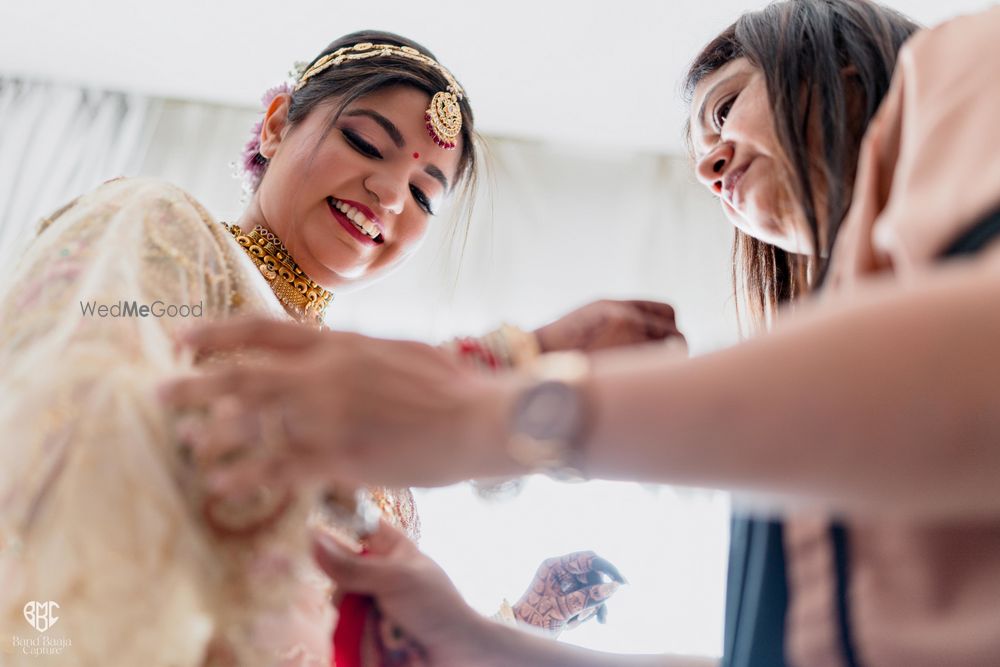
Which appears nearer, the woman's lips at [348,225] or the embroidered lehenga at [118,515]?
the embroidered lehenga at [118,515]

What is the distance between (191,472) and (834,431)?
0.44m

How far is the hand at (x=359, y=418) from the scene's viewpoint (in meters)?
0.46

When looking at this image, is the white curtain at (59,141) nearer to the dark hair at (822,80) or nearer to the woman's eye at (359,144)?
the woman's eye at (359,144)

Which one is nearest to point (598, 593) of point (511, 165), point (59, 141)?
point (511, 165)

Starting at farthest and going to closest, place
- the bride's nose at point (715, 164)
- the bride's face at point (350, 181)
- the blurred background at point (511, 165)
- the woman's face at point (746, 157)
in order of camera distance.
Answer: the blurred background at point (511, 165), the bride's face at point (350, 181), the bride's nose at point (715, 164), the woman's face at point (746, 157)

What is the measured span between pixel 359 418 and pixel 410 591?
362 millimetres

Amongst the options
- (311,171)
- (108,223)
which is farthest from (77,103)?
Answer: (108,223)

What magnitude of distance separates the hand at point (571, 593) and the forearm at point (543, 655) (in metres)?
0.33

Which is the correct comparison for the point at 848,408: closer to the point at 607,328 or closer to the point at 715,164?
the point at 607,328

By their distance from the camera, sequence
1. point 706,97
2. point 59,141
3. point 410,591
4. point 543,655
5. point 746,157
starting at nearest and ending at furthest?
1. point 410,591
2. point 543,655
3. point 746,157
4. point 706,97
5. point 59,141

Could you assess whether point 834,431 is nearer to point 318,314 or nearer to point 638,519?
point 318,314

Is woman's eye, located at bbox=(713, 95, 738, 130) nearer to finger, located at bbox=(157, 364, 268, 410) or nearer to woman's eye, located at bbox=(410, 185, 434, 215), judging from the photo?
woman's eye, located at bbox=(410, 185, 434, 215)

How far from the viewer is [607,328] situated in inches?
30.1

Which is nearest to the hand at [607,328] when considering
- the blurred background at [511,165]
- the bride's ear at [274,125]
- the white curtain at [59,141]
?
the bride's ear at [274,125]
